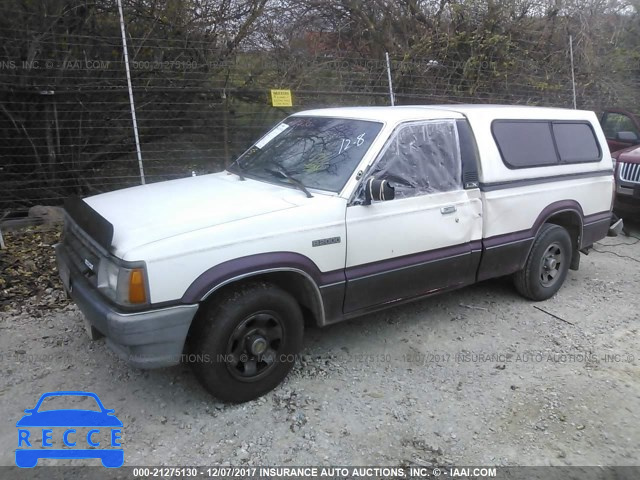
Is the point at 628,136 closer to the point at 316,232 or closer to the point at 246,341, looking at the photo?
the point at 316,232

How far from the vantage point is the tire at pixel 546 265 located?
4.76 meters

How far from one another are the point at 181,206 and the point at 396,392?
1.91 metres

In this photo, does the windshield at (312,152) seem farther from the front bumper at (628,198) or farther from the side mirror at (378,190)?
the front bumper at (628,198)

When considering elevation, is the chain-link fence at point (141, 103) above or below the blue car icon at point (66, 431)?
above

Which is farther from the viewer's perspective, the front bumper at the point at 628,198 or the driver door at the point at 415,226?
the front bumper at the point at 628,198

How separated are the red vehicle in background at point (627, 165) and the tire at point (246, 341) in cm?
607

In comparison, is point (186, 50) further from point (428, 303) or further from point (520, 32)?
point (520, 32)

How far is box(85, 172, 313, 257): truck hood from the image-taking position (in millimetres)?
2922

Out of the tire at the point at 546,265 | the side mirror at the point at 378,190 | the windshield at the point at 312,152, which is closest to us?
the side mirror at the point at 378,190

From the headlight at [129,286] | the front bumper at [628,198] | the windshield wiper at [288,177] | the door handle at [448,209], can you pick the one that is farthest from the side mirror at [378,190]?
the front bumper at [628,198]

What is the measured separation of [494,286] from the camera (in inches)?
209

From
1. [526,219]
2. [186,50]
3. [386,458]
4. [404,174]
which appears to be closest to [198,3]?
[186,50]

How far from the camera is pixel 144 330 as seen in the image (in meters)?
2.77

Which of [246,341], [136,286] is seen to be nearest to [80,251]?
[136,286]
